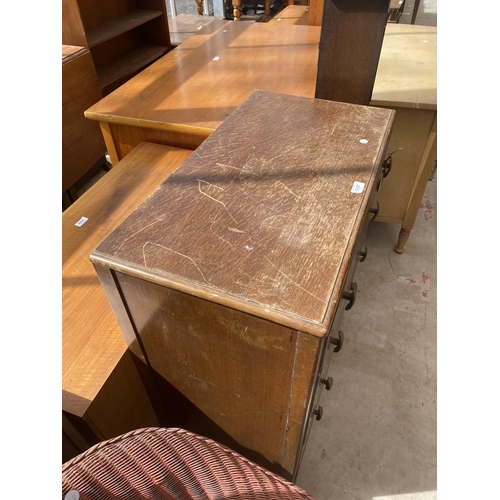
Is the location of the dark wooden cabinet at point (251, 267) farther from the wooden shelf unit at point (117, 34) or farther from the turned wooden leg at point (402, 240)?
the wooden shelf unit at point (117, 34)

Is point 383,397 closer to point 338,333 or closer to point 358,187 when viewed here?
point 338,333

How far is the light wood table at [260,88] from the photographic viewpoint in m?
1.46

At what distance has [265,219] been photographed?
0.69 meters

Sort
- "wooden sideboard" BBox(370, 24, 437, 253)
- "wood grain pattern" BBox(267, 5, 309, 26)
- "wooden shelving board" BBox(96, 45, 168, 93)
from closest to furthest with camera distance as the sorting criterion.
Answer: "wooden sideboard" BBox(370, 24, 437, 253), "wooden shelving board" BBox(96, 45, 168, 93), "wood grain pattern" BBox(267, 5, 309, 26)

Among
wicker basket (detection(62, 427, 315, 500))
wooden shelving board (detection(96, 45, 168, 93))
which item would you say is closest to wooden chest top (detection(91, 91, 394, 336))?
wicker basket (detection(62, 427, 315, 500))

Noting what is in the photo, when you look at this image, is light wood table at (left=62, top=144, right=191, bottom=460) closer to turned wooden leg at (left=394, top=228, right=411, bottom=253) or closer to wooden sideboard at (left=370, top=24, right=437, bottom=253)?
wooden sideboard at (left=370, top=24, right=437, bottom=253)

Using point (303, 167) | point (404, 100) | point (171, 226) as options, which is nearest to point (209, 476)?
point (171, 226)

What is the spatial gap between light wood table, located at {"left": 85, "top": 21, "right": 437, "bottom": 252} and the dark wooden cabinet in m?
0.59

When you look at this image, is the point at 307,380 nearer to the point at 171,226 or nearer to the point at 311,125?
the point at 171,226

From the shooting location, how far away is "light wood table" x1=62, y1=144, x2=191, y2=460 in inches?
33.0

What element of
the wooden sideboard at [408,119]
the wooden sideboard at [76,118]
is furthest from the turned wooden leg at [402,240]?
the wooden sideboard at [76,118]

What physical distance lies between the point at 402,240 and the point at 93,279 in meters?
1.49

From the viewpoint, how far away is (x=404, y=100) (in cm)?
143

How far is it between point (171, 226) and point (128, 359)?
0.40 meters
